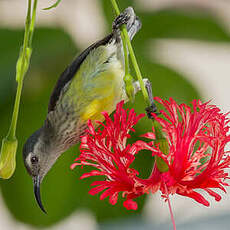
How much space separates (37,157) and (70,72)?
17 centimetres

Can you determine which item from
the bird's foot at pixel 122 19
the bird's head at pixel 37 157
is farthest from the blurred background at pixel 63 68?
the bird's foot at pixel 122 19

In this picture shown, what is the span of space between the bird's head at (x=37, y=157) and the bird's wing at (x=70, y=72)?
74 millimetres

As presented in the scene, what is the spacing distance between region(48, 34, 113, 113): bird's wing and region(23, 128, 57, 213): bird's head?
0.07 metres

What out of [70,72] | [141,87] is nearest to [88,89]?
[70,72]

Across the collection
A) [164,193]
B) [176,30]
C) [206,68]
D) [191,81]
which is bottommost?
[164,193]

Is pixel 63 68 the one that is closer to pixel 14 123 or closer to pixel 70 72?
pixel 70 72

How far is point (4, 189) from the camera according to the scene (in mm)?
1057

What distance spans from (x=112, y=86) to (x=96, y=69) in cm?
3

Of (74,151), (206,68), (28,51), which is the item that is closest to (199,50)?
(206,68)

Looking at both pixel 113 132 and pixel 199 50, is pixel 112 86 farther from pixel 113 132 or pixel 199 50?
pixel 199 50

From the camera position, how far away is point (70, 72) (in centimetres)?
63

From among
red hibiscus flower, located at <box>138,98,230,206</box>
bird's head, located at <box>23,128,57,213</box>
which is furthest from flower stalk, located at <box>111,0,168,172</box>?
bird's head, located at <box>23,128,57,213</box>

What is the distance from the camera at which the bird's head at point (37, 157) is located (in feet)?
2.36

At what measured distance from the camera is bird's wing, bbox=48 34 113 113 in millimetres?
593
